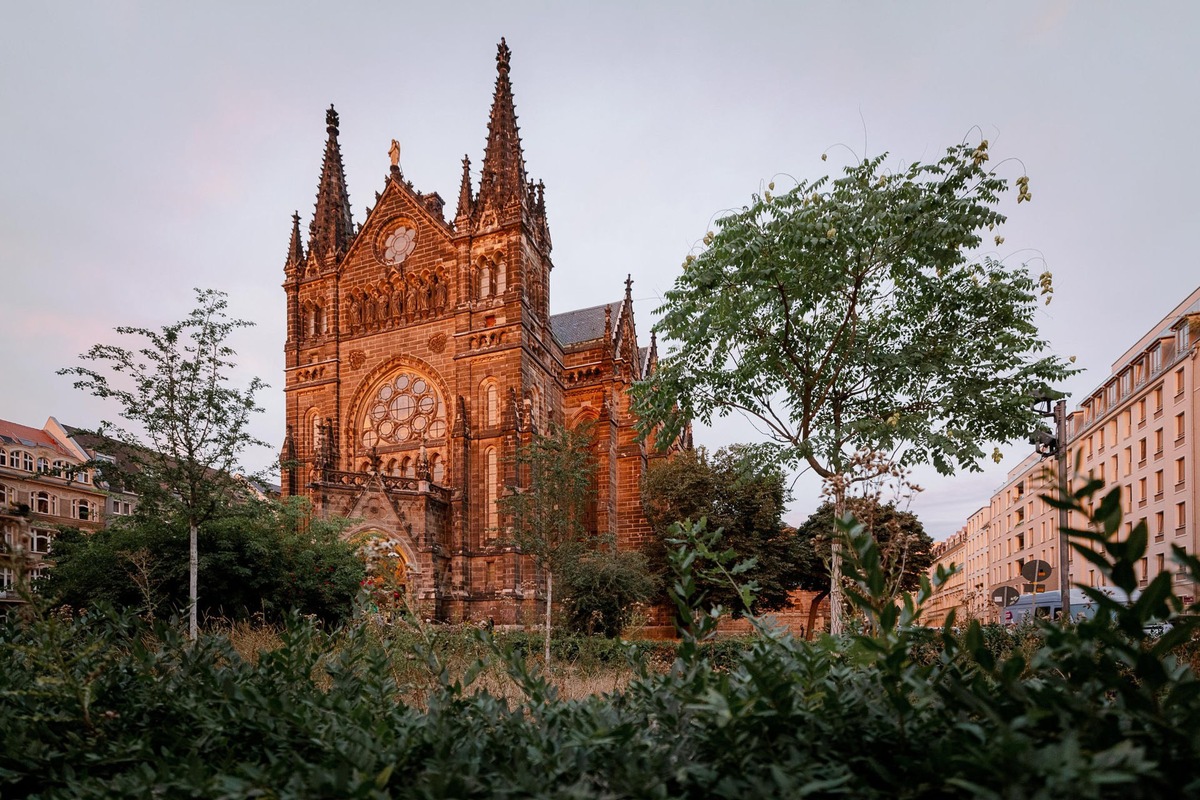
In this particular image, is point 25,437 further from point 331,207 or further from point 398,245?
point 398,245

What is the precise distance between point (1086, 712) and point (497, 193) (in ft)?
93.2

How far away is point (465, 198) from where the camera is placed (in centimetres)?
2819

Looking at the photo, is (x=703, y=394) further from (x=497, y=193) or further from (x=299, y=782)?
(x=497, y=193)

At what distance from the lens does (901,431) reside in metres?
8.38

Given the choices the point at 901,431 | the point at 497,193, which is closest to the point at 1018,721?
the point at 901,431

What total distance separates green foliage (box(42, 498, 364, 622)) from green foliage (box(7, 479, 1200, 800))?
1205cm

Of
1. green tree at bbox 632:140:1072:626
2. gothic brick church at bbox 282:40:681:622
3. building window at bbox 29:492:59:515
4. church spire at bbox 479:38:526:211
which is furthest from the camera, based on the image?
building window at bbox 29:492:59:515

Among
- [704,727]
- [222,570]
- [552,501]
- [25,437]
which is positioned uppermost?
[25,437]

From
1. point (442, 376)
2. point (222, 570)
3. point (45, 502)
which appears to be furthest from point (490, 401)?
point (45, 502)

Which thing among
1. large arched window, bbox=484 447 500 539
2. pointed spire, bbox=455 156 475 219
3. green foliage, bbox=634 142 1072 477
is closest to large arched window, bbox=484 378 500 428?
large arched window, bbox=484 447 500 539

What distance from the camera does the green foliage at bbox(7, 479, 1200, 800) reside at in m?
1.28

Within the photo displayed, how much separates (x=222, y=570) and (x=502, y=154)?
19487mm

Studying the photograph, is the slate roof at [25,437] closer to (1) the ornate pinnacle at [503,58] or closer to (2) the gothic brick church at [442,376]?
(2) the gothic brick church at [442,376]

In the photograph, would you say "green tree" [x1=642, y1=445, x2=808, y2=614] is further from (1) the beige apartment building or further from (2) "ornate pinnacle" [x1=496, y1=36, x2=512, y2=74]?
(2) "ornate pinnacle" [x1=496, y1=36, x2=512, y2=74]
